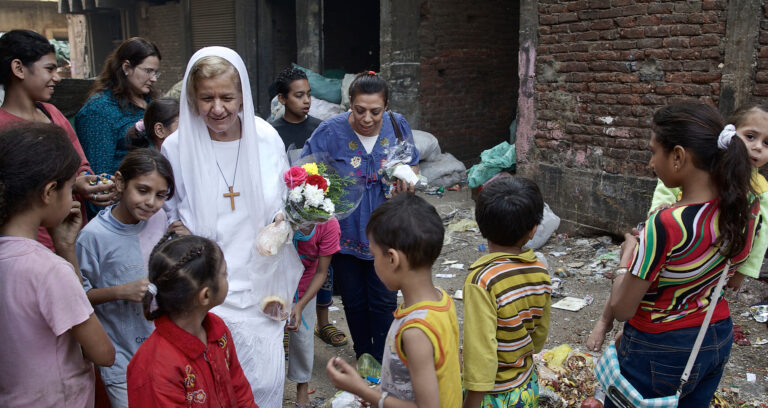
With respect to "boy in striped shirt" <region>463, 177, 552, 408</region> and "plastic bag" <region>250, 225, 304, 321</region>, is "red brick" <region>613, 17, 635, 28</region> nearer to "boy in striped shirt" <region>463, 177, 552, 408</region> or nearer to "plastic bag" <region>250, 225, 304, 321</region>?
"boy in striped shirt" <region>463, 177, 552, 408</region>

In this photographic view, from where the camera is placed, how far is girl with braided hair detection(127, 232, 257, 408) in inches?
71.9

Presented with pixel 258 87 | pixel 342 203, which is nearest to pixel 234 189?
pixel 342 203

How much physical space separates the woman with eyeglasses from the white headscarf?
1187mm

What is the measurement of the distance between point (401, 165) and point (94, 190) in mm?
1654

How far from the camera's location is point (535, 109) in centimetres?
677

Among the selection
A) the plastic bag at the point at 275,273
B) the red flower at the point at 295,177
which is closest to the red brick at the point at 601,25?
the red flower at the point at 295,177

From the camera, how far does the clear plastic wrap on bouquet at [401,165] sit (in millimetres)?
3432

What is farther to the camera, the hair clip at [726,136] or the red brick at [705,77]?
the red brick at [705,77]

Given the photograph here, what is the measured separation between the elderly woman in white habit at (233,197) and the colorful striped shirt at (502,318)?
1023 mm

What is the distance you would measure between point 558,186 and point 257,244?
4.79m

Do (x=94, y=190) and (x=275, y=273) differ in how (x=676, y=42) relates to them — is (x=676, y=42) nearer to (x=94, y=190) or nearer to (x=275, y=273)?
(x=275, y=273)

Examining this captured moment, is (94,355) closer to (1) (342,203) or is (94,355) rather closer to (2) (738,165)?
(1) (342,203)

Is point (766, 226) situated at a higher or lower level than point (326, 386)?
higher

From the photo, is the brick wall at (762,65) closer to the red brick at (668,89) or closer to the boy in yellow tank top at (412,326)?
the red brick at (668,89)
